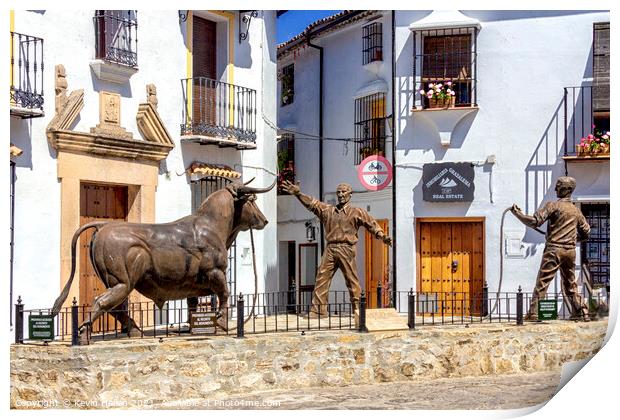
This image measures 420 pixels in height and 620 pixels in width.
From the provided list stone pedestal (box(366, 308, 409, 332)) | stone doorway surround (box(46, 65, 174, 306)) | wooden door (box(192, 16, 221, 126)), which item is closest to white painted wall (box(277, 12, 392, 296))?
wooden door (box(192, 16, 221, 126))

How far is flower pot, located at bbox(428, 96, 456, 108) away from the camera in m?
17.1

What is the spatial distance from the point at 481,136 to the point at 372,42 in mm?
2978

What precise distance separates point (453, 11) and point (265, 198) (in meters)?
4.69

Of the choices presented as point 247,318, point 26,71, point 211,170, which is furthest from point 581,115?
point 26,71

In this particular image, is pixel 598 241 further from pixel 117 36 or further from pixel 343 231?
pixel 117 36

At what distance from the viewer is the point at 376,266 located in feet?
60.8

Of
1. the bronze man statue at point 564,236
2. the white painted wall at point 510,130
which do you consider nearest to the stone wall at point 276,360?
the bronze man statue at point 564,236

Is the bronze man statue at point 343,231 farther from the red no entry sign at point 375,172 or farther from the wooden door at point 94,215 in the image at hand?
the red no entry sign at point 375,172

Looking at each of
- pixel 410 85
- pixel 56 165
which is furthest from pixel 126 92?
pixel 410 85

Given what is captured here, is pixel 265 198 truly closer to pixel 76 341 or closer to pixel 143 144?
pixel 143 144

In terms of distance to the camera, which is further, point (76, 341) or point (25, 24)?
point (25, 24)

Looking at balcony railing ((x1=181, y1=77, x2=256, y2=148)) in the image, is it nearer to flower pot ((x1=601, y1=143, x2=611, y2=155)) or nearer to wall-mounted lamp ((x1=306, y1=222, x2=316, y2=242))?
wall-mounted lamp ((x1=306, y1=222, x2=316, y2=242))

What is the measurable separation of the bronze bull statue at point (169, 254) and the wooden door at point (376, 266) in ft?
19.8

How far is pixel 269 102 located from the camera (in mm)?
16953
